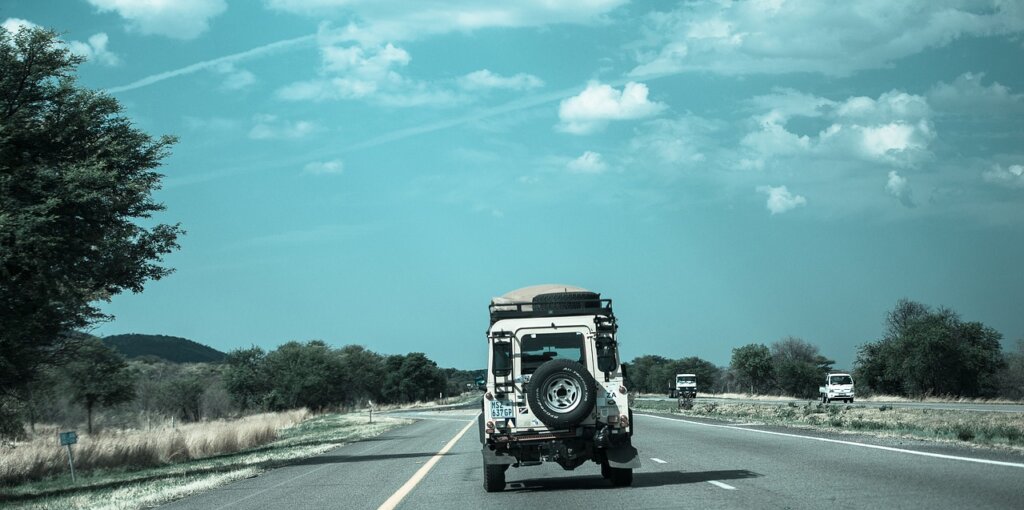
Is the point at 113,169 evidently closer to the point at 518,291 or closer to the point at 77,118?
the point at 77,118

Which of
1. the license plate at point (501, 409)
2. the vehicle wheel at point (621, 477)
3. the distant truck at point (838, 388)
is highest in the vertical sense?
the distant truck at point (838, 388)

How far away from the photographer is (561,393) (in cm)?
1535

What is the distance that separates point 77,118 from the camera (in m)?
24.8

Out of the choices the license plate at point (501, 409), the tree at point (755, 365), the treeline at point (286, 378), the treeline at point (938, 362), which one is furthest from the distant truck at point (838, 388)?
the tree at point (755, 365)

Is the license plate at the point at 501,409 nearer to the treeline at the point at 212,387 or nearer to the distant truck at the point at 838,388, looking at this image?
the treeline at the point at 212,387

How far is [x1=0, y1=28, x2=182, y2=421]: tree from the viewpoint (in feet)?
73.2

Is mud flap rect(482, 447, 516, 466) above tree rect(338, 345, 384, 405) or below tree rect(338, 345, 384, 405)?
below

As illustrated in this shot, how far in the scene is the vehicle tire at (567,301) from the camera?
54.4ft

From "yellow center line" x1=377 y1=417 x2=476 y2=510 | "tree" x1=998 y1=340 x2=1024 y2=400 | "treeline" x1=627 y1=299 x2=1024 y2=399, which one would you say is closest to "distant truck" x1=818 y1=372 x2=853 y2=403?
"treeline" x1=627 y1=299 x2=1024 y2=399

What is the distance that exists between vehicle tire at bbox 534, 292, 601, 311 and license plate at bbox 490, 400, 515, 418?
177cm

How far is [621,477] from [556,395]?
5.34ft

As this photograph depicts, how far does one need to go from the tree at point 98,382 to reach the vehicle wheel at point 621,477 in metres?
50.1

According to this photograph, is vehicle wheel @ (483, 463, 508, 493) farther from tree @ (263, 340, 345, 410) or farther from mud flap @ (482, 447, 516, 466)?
tree @ (263, 340, 345, 410)

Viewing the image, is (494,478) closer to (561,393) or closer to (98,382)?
(561,393)
